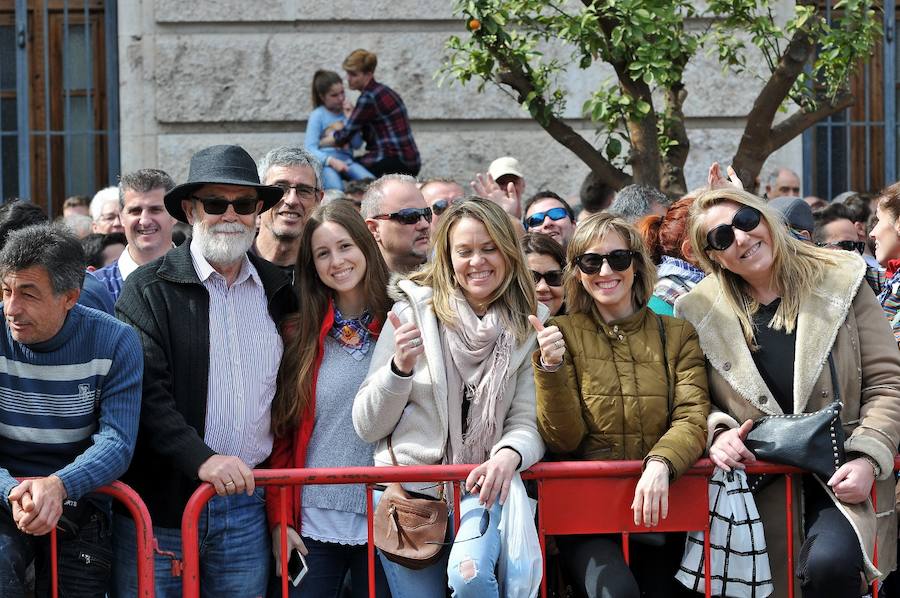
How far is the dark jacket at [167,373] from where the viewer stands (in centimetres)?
452

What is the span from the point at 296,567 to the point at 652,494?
4.20 ft

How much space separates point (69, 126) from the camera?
31.8 ft

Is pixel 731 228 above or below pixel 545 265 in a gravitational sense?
above

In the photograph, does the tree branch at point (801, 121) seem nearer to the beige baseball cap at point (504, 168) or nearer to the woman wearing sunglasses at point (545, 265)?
the beige baseball cap at point (504, 168)

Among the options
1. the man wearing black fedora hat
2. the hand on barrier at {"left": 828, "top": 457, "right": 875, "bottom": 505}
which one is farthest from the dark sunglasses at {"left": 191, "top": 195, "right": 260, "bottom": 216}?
the hand on barrier at {"left": 828, "top": 457, "right": 875, "bottom": 505}

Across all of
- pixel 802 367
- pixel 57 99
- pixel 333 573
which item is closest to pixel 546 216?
pixel 802 367

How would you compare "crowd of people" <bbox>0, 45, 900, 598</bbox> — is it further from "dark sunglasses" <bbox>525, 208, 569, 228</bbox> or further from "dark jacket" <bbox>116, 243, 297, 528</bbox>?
"dark sunglasses" <bbox>525, 208, 569, 228</bbox>

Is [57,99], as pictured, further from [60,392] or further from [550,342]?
[550,342]

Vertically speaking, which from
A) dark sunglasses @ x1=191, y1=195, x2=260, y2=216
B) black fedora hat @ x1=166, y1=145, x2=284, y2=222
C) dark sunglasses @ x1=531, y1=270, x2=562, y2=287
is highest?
black fedora hat @ x1=166, y1=145, x2=284, y2=222

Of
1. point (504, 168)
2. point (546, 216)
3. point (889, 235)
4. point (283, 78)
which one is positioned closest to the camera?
point (889, 235)

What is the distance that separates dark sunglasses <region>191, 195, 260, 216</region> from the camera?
488cm

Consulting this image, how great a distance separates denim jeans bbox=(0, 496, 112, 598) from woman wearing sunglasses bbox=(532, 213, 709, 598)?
1.57 metres

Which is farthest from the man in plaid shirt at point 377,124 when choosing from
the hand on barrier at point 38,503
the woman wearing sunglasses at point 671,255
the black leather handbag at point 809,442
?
the hand on barrier at point 38,503

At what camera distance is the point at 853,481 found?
4.48 meters
